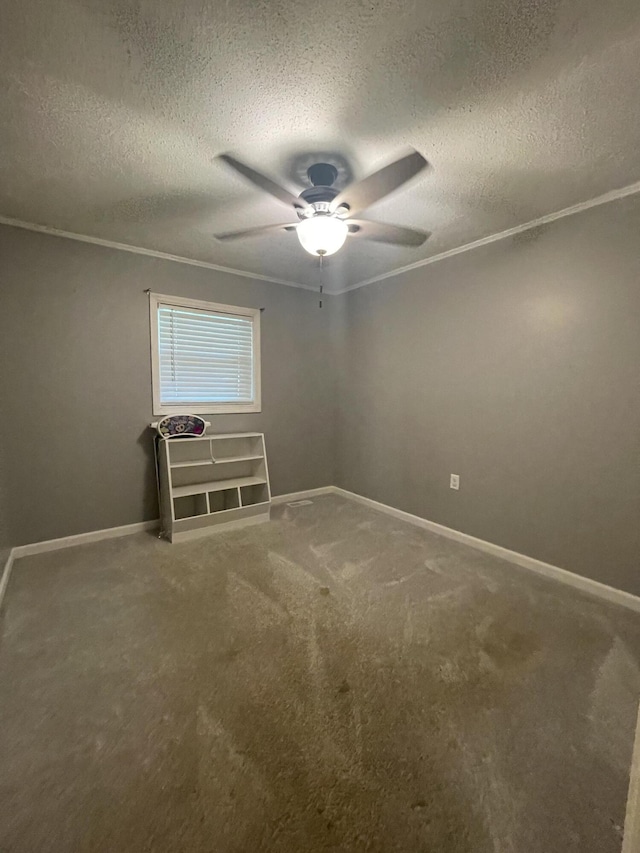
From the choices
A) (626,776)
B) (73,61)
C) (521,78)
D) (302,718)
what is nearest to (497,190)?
(521,78)

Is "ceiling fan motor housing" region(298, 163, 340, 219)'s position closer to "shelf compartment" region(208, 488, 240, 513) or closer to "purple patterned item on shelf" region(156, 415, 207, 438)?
"purple patterned item on shelf" region(156, 415, 207, 438)

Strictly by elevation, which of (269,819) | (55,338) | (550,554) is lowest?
(269,819)

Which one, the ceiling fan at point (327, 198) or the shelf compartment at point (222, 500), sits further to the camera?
the shelf compartment at point (222, 500)

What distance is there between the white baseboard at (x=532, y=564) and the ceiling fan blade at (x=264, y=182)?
259 cm

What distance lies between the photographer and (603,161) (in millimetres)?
1797

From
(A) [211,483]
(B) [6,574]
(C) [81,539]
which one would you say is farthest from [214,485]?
(B) [6,574]

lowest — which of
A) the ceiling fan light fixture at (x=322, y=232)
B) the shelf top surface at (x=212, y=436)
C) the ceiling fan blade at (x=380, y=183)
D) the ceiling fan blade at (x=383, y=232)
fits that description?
the shelf top surface at (x=212, y=436)

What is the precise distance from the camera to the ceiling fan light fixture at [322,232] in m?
1.82

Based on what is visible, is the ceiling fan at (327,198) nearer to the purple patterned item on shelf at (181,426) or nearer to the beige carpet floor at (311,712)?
the purple patterned item on shelf at (181,426)

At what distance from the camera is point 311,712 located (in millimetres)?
1419

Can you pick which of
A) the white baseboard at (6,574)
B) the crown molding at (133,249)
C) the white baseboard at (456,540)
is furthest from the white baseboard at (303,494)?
the crown molding at (133,249)

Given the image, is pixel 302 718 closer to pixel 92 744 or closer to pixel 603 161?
pixel 92 744

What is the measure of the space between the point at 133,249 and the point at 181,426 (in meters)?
1.46

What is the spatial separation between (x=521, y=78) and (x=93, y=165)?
75.8 inches
